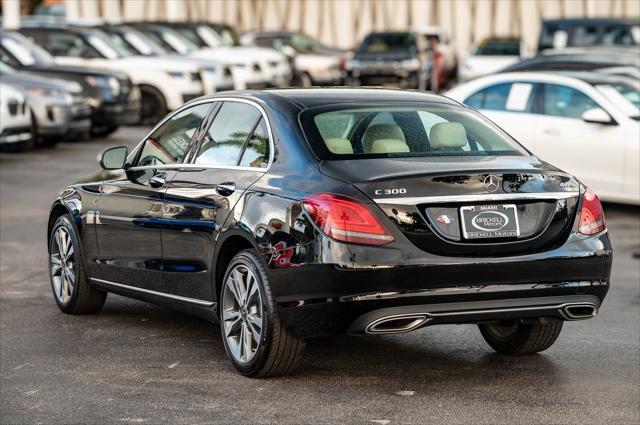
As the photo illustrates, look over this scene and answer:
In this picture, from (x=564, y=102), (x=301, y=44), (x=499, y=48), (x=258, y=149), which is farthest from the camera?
(x=301, y=44)

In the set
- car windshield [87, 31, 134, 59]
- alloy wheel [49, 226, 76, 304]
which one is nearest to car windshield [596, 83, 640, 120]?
alloy wheel [49, 226, 76, 304]

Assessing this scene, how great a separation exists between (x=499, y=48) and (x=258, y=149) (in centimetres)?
3268

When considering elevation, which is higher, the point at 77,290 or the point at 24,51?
the point at 24,51

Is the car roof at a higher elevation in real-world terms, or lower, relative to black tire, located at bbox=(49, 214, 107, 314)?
higher

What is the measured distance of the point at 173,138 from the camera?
846 centimetres

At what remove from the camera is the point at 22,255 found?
1192 centimetres

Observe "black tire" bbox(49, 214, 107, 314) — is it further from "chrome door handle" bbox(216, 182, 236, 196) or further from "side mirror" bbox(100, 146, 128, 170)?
"chrome door handle" bbox(216, 182, 236, 196)

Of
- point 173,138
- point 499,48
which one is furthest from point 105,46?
point 173,138

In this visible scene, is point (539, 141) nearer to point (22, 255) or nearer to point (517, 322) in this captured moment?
point (22, 255)

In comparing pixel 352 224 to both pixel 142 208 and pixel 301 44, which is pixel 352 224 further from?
pixel 301 44

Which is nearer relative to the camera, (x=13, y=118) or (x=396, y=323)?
(x=396, y=323)

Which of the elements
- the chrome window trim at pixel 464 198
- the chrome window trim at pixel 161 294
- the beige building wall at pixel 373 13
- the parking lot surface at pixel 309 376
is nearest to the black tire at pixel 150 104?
the parking lot surface at pixel 309 376

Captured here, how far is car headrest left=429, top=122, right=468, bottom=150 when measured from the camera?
295 inches

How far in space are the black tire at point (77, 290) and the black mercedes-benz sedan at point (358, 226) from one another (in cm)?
79
